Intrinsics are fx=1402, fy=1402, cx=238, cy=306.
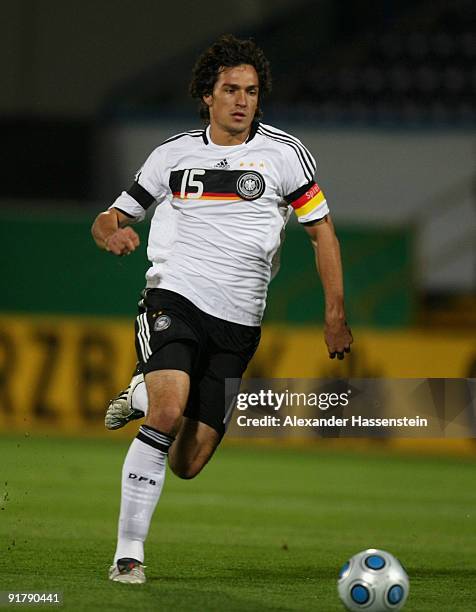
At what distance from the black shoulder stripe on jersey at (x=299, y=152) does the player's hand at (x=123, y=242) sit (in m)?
0.86

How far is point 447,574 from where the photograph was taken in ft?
22.4

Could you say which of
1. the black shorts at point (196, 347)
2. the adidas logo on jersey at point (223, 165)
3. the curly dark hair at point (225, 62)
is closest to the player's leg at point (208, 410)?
the black shorts at point (196, 347)

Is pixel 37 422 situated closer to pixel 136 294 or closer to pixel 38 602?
pixel 136 294

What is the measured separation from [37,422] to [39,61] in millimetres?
7694

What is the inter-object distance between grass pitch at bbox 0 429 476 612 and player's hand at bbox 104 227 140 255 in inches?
55.5

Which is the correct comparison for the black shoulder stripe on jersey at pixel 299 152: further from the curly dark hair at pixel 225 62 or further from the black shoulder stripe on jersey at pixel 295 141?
the curly dark hair at pixel 225 62

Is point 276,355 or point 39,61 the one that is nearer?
point 276,355

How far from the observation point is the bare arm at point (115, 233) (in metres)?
6.02

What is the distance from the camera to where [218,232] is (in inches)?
252

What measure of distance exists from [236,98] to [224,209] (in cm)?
51

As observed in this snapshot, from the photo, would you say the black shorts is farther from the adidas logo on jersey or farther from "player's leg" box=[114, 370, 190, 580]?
the adidas logo on jersey

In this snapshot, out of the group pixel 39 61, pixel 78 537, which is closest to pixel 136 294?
pixel 39 61

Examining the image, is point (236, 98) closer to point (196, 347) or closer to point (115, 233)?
point (115, 233)

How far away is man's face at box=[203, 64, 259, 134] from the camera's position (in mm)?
6367
